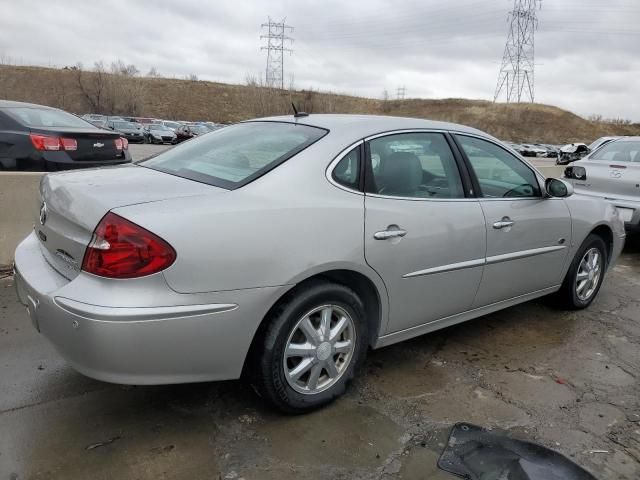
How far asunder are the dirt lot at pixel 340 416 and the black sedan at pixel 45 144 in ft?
8.49

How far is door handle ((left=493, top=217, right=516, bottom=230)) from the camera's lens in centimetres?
336

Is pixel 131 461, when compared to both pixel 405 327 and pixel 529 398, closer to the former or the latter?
pixel 405 327

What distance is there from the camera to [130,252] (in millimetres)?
2115

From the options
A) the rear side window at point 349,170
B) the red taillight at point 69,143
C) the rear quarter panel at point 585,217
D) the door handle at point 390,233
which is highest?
the rear side window at point 349,170

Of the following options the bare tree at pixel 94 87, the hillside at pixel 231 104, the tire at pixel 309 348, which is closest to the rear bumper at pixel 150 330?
the tire at pixel 309 348

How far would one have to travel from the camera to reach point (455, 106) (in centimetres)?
8631

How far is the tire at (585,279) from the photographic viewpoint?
4234mm

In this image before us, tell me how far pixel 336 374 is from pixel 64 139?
15.1 feet

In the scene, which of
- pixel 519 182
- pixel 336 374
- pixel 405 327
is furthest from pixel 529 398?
pixel 519 182

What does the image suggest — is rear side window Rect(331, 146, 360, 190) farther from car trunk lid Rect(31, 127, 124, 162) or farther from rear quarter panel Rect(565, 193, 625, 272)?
car trunk lid Rect(31, 127, 124, 162)

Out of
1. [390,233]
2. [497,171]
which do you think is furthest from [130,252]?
[497,171]

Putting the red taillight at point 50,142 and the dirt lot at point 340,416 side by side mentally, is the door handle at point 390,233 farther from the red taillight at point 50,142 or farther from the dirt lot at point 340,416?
the red taillight at point 50,142

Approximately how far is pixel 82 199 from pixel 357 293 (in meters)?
1.44

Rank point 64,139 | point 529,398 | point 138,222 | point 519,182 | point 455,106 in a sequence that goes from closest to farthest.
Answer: point 138,222
point 529,398
point 519,182
point 64,139
point 455,106
